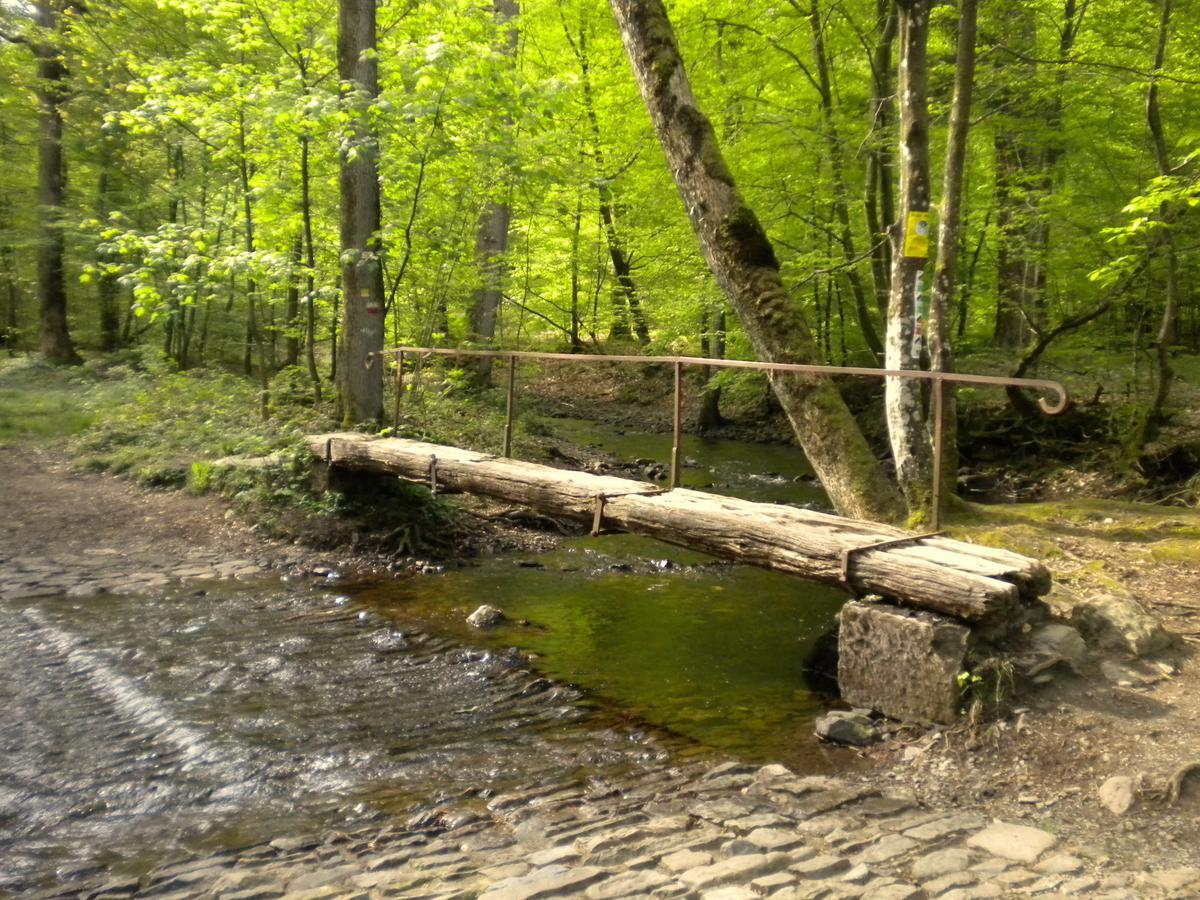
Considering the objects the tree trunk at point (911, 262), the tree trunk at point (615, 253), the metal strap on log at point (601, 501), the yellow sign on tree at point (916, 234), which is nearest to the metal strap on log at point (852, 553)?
the metal strap on log at point (601, 501)

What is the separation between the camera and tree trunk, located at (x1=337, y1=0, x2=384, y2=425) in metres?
10.5

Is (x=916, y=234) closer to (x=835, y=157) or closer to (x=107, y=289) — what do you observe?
(x=835, y=157)

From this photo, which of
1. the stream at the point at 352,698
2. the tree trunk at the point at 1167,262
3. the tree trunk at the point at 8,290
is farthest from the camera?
the tree trunk at the point at 8,290

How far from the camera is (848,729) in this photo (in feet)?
15.9

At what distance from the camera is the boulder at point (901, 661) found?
471cm

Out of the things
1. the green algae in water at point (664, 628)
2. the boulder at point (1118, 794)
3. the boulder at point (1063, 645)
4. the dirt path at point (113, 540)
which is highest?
the boulder at point (1063, 645)

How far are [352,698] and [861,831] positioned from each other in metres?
3.18

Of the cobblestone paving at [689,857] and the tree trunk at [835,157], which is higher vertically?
the tree trunk at [835,157]

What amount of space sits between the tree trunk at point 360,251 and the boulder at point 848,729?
7168 millimetres

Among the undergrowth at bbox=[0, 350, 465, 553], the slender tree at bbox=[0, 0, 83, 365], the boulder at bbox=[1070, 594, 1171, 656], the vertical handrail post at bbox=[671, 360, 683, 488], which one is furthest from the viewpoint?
the slender tree at bbox=[0, 0, 83, 365]

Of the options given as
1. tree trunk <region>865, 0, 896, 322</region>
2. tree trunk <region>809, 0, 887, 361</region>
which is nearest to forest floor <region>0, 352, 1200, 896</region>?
tree trunk <region>865, 0, 896, 322</region>

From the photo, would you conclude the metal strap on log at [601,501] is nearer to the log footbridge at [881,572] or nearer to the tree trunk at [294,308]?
the log footbridge at [881,572]

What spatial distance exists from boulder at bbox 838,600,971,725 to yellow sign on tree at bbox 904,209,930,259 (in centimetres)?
360

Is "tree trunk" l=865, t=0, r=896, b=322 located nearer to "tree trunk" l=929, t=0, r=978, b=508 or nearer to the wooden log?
"tree trunk" l=929, t=0, r=978, b=508
